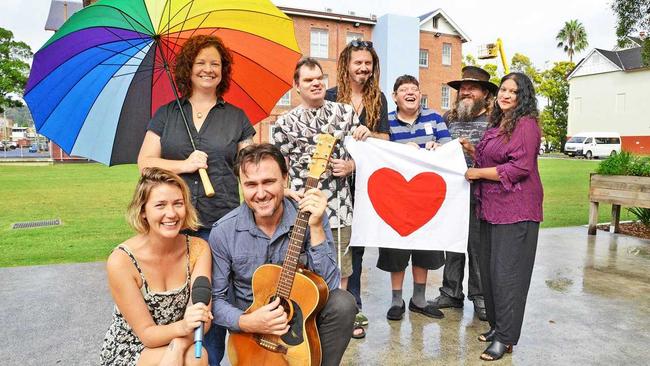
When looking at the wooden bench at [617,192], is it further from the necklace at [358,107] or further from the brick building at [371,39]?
the brick building at [371,39]

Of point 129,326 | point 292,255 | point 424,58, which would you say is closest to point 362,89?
point 292,255

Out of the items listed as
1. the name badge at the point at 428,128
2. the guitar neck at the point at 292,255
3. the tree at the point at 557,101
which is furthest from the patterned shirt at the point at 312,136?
the tree at the point at 557,101

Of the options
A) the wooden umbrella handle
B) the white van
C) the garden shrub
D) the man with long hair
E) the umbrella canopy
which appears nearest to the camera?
the wooden umbrella handle

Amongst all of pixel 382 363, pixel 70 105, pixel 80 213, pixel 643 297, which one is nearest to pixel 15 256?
pixel 80 213

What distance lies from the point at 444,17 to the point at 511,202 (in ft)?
121

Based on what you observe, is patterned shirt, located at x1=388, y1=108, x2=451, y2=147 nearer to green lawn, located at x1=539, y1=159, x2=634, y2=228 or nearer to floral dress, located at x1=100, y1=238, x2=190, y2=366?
floral dress, located at x1=100, y1=238, x2=190, y2=366

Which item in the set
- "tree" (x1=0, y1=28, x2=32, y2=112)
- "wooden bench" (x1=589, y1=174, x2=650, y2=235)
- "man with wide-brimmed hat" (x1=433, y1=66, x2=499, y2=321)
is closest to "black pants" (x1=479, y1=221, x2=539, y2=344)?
"man with wide-brimmed hat" (x1=433, y1=66, x2=499, y2=321)

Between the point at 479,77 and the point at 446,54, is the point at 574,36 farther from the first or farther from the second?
the point at 479,77

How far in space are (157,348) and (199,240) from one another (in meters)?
0.60

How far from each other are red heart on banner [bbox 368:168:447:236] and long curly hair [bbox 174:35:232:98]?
1584 mm

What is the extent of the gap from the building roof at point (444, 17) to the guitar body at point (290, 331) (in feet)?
121

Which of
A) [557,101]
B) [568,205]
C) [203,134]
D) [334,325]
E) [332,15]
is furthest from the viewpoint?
[557,101]

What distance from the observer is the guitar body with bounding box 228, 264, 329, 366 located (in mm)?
2486

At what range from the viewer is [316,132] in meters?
3.69
